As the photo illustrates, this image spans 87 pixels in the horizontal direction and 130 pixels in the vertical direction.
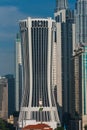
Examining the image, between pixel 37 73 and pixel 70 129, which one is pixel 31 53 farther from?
pixel 70 129

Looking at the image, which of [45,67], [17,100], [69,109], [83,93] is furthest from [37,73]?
[17,100]

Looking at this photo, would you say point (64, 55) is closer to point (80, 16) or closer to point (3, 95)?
point (80, 16)

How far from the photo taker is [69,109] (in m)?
117

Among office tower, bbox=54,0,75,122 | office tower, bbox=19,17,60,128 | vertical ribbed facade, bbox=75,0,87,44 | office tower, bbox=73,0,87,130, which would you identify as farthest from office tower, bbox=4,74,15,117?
office tower, bbox=19,17,60,128

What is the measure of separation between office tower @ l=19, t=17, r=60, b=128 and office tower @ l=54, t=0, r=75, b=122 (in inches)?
682

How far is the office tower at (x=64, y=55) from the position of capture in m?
120

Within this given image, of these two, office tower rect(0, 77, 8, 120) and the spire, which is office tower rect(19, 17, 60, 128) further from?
office tower rect(0, 77, 8, 120)

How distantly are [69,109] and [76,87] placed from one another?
1092 cm

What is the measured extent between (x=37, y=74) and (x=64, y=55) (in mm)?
30501

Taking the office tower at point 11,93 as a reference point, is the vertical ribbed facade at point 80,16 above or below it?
above

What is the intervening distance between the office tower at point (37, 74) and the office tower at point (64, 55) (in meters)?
17.3

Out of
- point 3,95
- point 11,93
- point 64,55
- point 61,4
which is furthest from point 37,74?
point 3,95

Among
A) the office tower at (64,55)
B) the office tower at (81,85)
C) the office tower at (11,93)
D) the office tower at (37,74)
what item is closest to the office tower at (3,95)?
the office tower at (11,93)

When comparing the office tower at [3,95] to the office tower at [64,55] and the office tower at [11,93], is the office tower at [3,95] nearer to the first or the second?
the office tower at [11,93]
